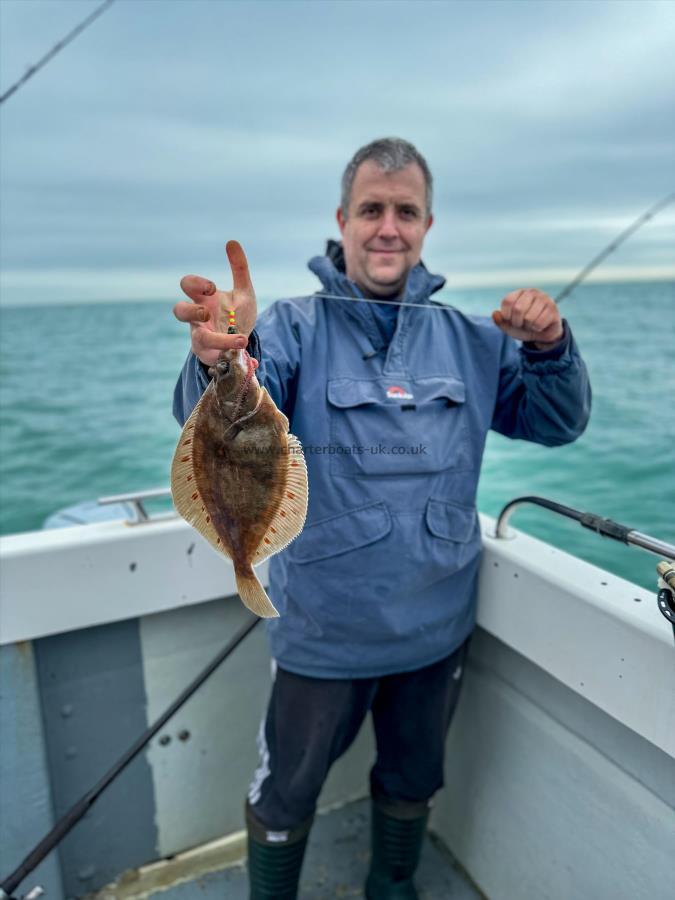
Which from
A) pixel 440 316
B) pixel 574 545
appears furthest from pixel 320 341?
pixel 574 545

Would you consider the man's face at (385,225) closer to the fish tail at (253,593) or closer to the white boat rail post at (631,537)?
the white boat rail post at (631,537)

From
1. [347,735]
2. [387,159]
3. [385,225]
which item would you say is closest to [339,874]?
[347,735]

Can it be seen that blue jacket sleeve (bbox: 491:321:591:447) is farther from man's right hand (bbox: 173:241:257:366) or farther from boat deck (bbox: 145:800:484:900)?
boat deck (bbox: 145:800:484:900)

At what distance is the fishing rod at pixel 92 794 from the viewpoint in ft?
6.97

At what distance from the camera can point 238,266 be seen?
1462 millimetres

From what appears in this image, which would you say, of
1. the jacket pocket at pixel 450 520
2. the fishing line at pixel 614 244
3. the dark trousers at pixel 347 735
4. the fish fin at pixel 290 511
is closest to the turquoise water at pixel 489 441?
the fishing line at pixel 614 244

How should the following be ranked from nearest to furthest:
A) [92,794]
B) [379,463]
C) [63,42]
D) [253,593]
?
[253,593]
[379,463]
[92,794]
[63,42]

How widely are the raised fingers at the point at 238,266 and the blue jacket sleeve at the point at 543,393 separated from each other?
1072 millimetres

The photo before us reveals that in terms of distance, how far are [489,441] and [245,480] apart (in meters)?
8.18

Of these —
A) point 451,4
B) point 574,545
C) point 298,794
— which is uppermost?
point 451,4

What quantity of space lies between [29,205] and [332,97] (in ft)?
3.90

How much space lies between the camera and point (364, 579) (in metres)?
2.05

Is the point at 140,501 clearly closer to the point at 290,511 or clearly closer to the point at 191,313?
the point at 290,511

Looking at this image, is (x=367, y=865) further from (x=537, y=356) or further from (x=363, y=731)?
(x=537, y=356)
